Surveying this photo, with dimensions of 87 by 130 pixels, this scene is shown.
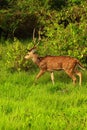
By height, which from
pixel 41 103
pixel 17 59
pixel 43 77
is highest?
pixel 17 59

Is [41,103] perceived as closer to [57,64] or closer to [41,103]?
[41,103]

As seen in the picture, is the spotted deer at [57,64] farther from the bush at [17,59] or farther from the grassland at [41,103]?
the bush at [17,59]

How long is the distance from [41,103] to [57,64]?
3.11 meters

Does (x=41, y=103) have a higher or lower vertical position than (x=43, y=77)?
higher

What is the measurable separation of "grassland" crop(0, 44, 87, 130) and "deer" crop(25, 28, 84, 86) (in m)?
0.27

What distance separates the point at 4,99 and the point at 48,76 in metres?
3.51

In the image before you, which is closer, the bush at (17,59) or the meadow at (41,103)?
the meadow at (41,103)

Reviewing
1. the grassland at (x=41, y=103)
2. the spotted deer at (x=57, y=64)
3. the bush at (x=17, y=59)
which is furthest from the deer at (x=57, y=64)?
the bush at (x=17, y=59)

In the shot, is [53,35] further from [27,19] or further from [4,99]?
[27,19]

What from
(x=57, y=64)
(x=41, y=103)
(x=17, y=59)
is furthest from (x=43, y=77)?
(x=41, y=103)

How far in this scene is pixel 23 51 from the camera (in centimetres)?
1448

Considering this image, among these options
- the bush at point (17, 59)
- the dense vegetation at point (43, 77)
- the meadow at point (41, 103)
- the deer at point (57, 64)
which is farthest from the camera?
the bush at point (17, 59)

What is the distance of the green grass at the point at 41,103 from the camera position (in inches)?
337

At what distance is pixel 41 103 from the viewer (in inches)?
404
